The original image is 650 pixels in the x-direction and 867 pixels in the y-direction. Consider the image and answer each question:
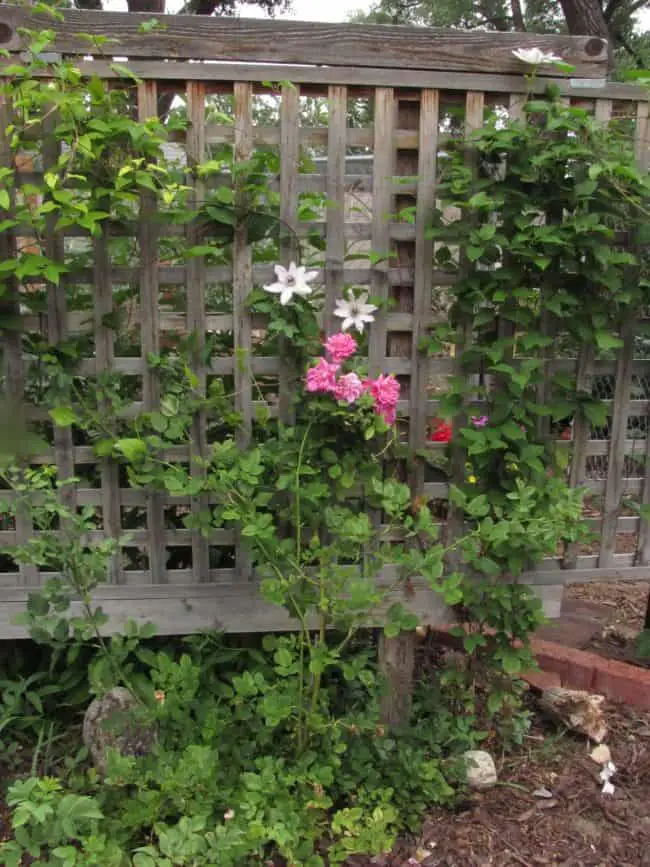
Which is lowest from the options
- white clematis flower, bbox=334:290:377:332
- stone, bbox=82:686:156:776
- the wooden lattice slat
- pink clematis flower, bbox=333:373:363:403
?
stone, bbox=82:686:156:776

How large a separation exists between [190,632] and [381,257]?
1.15m

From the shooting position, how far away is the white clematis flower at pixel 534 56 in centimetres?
202

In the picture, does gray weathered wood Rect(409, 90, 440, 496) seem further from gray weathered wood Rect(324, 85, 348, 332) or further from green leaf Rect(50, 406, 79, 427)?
green leaf Rect(50, 406, 79, 427)

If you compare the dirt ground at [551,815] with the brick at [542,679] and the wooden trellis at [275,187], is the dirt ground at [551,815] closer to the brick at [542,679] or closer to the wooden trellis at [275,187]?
the brick at [542,679]

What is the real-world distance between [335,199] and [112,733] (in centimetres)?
150

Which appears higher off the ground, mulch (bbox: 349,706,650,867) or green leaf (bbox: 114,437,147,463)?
Result: green leaf (bbox: 114,437,147,463)

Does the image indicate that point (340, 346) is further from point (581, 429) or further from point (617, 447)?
point (617, 447)

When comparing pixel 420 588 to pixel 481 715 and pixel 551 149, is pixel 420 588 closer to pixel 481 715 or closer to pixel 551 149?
pixel 481 715

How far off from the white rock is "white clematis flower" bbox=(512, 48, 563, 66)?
6.09 feet

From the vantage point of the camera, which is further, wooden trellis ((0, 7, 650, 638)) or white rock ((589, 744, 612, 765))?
white rock ((589, 744, 612, 765))

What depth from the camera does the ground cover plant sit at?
6.28 ft

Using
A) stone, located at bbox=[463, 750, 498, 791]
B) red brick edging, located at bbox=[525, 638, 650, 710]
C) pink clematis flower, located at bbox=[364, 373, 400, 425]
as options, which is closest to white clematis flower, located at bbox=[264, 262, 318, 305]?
pink clematis flower, located at bbox=[364, 373, 400, 425]

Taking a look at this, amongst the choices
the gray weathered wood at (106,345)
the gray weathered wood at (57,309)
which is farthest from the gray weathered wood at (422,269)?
the gray weathered wood at (57,309)

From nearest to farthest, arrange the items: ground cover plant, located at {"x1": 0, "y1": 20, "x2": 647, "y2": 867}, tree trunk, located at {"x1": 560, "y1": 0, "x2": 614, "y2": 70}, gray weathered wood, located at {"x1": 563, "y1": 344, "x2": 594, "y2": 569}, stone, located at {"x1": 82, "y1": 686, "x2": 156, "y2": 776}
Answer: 1. ground cover plant, located at {"x1": 0, "y1": 20, "x2": 647, "y2": 867}
2. stone, located at {"x1": 82, "y1": 686, "x2": 156, "y2": 776}
3. gray weathered wood, located at {"x1": 563, "y1": 344, "x2": 594, "y2": 569}
4. tree trunk, located at {"x1": 560, "y1": 0, "x2": 614, "y2": 70}
